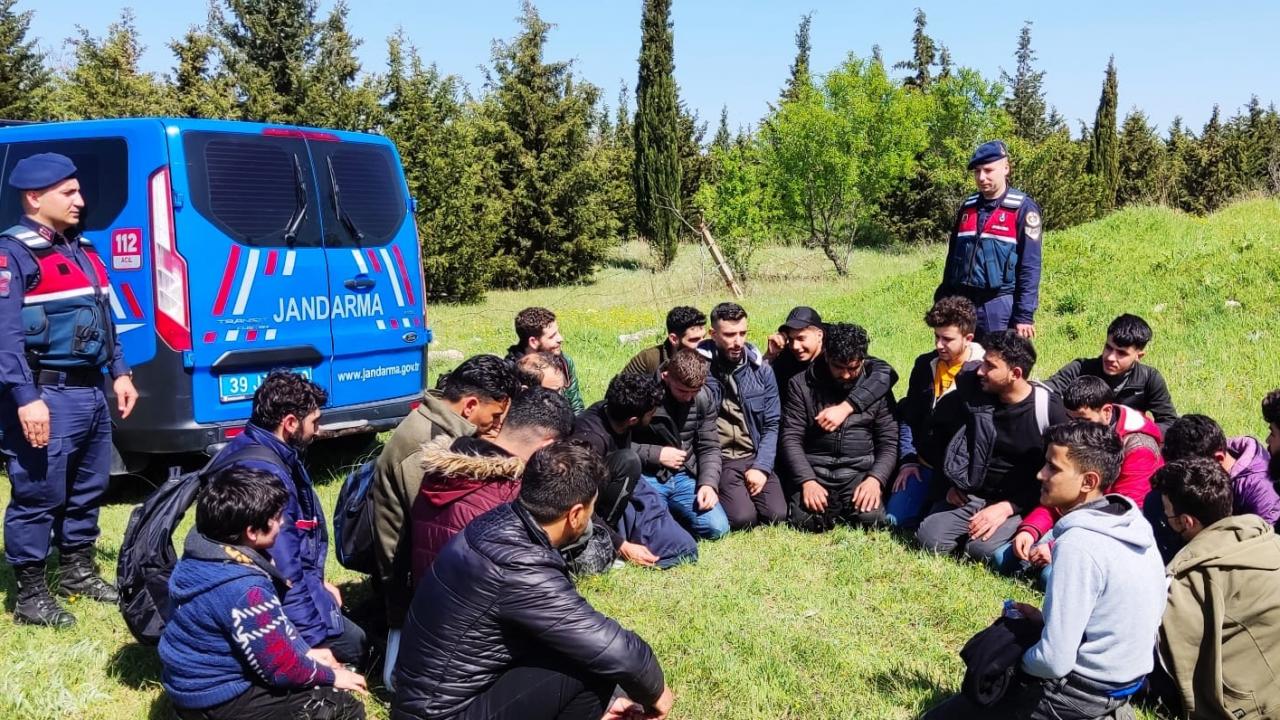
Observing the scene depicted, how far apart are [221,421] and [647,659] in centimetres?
386

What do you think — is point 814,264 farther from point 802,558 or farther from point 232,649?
point 232,649

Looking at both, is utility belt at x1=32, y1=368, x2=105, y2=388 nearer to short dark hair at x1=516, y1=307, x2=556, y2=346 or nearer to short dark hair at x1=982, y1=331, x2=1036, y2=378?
short dark hair at x1=516, y1=307, x2=556, y2=346

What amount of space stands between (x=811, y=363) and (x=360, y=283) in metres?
3.13

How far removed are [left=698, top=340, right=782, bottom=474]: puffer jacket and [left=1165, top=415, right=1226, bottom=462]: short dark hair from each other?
7.54ft

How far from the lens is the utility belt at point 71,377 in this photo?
13.8ft

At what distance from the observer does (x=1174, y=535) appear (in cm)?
428

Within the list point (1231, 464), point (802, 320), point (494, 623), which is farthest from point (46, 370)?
point (1231, 464)

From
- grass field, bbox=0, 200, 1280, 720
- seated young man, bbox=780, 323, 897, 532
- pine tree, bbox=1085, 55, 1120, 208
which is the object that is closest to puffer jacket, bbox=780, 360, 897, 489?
seated young man, bbox=780, 323, 897, 532

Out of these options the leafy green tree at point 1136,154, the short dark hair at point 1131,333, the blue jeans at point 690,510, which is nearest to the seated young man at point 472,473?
the blue jeans at point 690,510

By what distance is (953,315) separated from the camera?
18.2 feet

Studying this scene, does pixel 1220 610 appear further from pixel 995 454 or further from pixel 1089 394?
pixel 995 454

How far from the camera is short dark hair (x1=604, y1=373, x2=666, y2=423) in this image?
4.99 m

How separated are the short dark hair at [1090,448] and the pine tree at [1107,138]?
29606 millimetres

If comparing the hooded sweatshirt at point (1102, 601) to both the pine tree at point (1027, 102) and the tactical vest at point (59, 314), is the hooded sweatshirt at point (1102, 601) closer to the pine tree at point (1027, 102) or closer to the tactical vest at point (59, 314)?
the tactical vest at point (59, 314)
